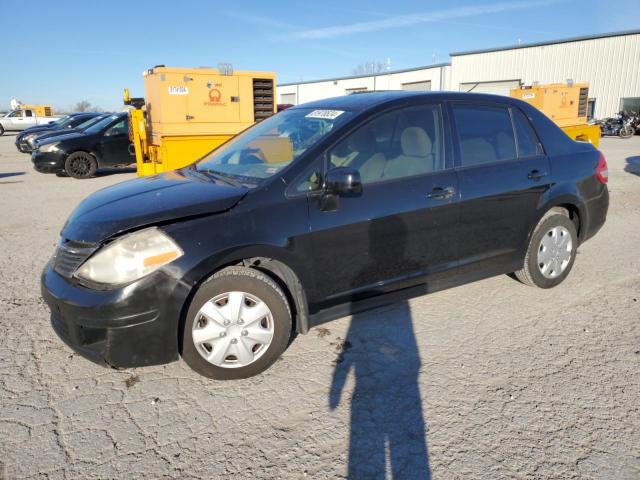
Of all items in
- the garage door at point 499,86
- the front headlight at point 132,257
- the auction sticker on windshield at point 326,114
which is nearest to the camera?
the front headlight at point 132,257

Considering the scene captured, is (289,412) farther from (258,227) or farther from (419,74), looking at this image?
(419,74)

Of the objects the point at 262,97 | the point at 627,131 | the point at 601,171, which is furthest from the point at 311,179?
the point at 627,131

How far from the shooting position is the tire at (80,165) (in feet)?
39.8

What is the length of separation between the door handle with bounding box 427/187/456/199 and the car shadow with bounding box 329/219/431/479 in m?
0.36

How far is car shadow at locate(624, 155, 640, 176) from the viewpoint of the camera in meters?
12.5

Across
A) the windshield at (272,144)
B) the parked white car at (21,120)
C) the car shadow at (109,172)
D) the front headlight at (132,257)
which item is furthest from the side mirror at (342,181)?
the parked white car at (21,120)

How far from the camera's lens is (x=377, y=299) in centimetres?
339

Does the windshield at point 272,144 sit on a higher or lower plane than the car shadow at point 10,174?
higher

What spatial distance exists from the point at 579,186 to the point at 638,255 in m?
1.72

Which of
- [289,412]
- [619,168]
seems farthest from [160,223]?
[619,168]

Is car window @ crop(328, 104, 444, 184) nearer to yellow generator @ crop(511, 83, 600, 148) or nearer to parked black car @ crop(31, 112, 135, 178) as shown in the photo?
parked black car @ crop(31, 112, 135, 178)

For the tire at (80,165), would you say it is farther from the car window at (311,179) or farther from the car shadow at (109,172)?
the car window at (311,179)

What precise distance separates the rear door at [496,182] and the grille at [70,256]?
2.59 meters

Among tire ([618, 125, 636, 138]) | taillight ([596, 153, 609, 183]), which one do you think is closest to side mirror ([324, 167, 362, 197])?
taillight ([596, 153, 609, 183])
